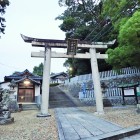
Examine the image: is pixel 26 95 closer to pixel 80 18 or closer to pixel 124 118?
pixel 80 18

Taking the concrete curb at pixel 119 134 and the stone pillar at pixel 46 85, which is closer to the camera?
the concrete curb at pixel 119 134

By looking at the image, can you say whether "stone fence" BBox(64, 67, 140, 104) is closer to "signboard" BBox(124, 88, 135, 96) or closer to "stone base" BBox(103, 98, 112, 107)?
"stone base" BBox(103, 98, 112, 107)

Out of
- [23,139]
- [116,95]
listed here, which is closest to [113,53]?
[116,95]

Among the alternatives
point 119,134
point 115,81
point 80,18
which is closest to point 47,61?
point 119,134

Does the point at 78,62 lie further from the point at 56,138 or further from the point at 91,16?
the point at 56,138

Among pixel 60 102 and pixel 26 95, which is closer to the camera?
pixel 60 102

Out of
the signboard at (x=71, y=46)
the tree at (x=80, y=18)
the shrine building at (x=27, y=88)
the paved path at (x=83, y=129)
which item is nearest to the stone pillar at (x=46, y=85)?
→ the signboard at (x=71, y=46)

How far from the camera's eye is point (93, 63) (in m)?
13.5

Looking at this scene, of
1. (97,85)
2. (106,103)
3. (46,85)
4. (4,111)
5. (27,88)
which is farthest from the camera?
(27,88)

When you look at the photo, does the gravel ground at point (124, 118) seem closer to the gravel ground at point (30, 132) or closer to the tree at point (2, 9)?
the gravel ground at point (30, 132)

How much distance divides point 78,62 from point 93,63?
1648 centimetres

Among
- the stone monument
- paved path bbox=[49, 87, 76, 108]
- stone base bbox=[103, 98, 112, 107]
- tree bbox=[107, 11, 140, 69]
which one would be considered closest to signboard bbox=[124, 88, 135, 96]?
tree bbox=[107, 11, 140, 69]

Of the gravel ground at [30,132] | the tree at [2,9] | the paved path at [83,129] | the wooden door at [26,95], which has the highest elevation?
the tree at [2,9]

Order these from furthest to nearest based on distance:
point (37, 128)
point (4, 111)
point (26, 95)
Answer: point (26, 95) → point (4, 111) → point (37, 128)
